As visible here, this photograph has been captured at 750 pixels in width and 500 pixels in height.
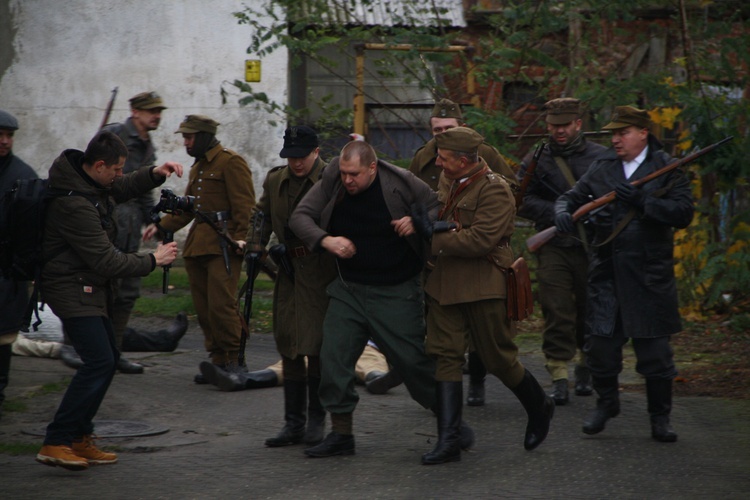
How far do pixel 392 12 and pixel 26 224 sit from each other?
19.7 feet

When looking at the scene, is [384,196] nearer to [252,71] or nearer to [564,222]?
[564,222]

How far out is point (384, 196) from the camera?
6555 millimetres

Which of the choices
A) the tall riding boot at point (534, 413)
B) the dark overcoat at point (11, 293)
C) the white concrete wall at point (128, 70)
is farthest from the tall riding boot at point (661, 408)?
the white concrete wall at point (128, 70)

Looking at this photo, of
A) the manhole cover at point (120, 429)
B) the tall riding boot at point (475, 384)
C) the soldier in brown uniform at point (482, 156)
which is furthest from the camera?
the tall riding boot at point (475, 384)

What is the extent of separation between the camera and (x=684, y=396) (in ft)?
27.7

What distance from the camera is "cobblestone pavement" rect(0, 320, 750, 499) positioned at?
5859 millimetres

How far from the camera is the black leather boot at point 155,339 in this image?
9703mm

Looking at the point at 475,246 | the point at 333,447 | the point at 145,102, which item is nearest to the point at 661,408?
the point at 475,246

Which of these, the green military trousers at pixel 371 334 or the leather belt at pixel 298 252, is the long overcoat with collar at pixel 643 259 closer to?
the green military trousers at pixel 371 334

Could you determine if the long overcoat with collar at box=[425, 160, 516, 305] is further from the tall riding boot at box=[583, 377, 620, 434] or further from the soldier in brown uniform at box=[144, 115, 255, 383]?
the soldier in brown uniform at box=[144, 115, 255, 383]

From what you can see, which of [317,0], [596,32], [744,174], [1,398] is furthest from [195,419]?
[596,32]

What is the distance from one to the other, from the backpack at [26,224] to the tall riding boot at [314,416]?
1.72 m

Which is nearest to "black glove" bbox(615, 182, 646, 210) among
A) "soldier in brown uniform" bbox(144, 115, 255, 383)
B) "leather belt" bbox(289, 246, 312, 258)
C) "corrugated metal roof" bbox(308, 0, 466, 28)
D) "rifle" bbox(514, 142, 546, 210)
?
"rifle" bbox(514, 142, 546, 210)

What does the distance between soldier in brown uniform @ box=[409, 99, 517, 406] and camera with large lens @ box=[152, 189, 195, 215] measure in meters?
1.65
